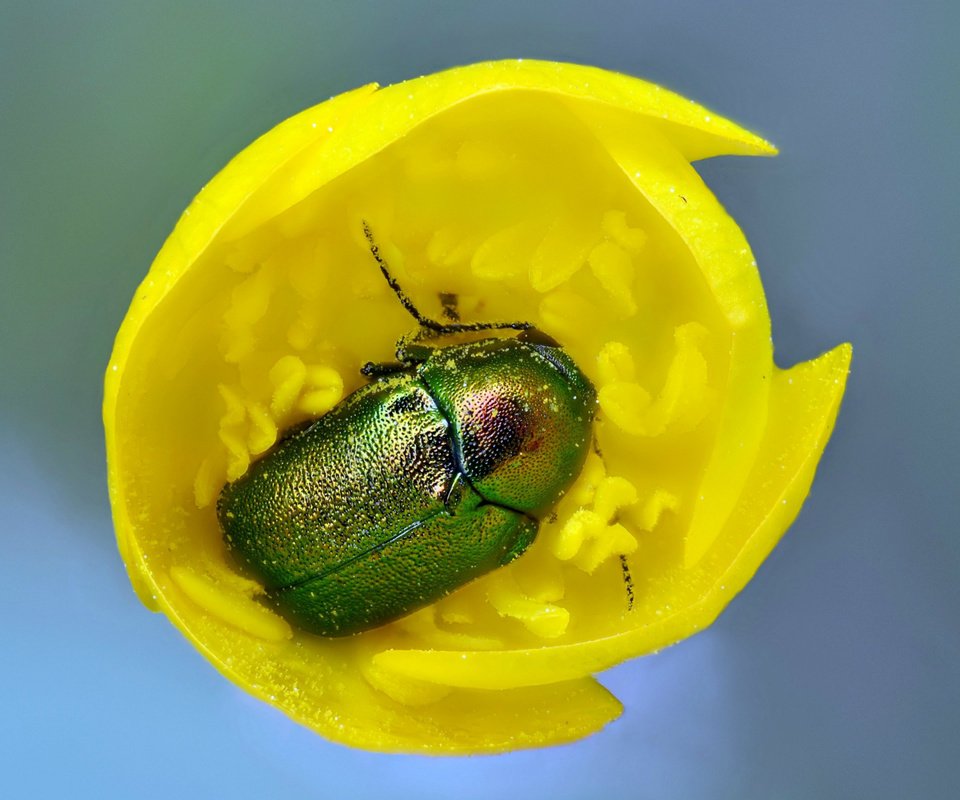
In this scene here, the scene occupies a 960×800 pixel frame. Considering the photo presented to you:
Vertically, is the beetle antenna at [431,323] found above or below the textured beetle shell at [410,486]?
above

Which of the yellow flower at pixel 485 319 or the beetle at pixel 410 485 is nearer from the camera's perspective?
the yellow flower at pixel 485 319

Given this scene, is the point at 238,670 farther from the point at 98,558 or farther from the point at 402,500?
the point at 98,558

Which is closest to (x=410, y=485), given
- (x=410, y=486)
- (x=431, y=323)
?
(x=410, y=486)

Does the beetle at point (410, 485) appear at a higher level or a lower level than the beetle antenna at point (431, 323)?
lower

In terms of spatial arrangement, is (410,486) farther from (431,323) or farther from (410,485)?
(431,323)
